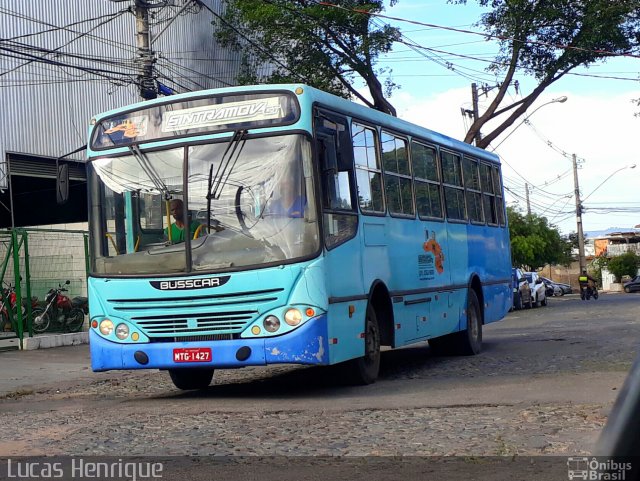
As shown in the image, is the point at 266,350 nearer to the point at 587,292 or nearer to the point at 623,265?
the point at 587,292

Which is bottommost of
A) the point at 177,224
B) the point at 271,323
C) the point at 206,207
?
the point at 271,323

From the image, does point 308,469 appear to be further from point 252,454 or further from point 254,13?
point 254,13

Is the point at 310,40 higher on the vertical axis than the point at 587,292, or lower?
higher

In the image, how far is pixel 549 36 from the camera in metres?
31.5

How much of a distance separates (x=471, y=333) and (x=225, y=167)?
20.9 ft

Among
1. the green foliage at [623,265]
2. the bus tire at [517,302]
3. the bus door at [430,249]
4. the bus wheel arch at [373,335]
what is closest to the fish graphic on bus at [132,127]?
the bus wheel arch at [373,335]

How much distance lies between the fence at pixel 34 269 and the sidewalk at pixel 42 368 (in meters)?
0.76

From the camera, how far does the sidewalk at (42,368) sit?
13883 millimetres

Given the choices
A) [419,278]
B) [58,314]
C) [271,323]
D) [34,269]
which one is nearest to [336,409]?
[271,323]

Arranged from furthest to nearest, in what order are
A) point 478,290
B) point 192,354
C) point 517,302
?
point 517,302
point 478,290
point 192,354

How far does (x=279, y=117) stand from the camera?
1023cm

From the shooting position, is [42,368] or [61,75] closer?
[42,368]

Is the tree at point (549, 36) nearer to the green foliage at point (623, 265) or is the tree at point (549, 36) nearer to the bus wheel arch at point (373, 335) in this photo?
the bus wheel arch at point (373, 335)

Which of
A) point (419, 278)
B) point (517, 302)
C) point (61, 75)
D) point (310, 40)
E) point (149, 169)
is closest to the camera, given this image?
point (149, 169)
